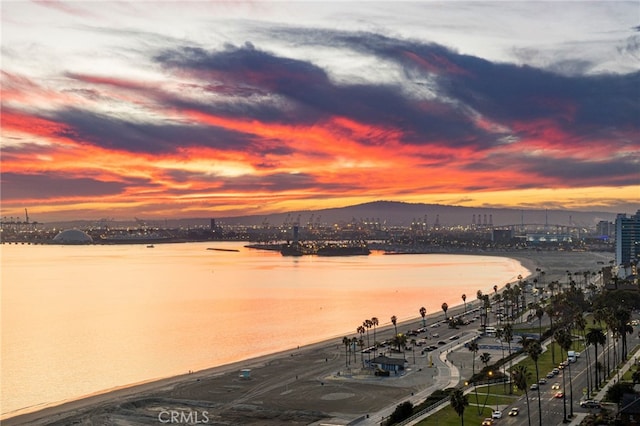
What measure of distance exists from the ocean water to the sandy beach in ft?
11.8

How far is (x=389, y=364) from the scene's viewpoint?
42344mm

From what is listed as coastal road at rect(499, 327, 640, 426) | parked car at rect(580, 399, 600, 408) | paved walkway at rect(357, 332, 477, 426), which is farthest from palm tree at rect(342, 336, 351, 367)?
parked car at rect(580, 399, 600, 408)

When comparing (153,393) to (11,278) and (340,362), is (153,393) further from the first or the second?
(11,278)

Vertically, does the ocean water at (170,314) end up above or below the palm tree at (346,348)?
below

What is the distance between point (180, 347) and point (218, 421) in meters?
23.4

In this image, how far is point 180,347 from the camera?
55.1m

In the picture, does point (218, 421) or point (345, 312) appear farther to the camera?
point (345, 312)

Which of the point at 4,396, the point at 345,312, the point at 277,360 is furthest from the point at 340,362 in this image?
the point at 345,312

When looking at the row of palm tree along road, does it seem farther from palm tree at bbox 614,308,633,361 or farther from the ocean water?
the ocean water

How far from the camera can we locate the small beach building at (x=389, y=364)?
138ft

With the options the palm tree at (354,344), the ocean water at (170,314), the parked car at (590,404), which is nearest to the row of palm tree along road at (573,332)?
the parked car at (590,404)

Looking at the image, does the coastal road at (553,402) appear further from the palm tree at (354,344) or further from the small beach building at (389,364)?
the palm tree at (354,344)

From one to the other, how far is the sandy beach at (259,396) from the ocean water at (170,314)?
11.8 ft

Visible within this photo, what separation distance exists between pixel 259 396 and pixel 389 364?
30.2 ft
